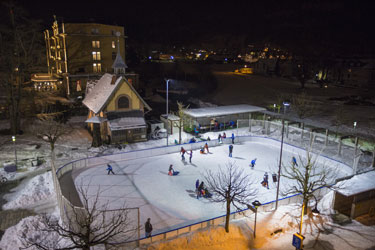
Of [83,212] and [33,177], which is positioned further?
[33,177]

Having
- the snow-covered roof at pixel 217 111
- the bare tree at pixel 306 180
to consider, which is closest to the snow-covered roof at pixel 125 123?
the snow-covered roof at pixel 217 111

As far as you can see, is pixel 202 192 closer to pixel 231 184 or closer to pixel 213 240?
pixel 231 184

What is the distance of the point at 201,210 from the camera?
63.7 feet

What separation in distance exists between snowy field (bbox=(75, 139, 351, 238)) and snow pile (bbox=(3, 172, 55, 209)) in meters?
2.25

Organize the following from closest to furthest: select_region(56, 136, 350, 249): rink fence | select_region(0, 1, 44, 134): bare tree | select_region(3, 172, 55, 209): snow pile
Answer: select_region(56, 136, 350, 249): rink fence
select_region(3, 172, 55, 209): snow pile
select_region(0, 1, 44, 134): bare tree

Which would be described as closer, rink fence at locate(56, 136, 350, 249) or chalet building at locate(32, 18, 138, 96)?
rink fence at locate(56, 136, 350, 249)

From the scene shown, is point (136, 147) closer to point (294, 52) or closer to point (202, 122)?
point (202, 122)

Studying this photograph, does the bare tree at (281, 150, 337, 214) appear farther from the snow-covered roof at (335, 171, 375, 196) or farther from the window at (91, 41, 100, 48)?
the window at (91, 41, 100, 48)

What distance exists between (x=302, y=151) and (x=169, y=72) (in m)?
66.6

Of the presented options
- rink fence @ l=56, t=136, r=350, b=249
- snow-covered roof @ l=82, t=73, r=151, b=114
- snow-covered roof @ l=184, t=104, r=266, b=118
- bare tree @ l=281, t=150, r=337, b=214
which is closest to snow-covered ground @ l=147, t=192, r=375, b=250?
rink fence @ l=56, t=136, r=350, b=249

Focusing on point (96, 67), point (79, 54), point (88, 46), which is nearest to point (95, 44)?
point (88, 46)

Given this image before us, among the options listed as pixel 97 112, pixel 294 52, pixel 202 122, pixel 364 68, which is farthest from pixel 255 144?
pixel 294 52

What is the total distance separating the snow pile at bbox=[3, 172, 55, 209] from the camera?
20531 millimetres

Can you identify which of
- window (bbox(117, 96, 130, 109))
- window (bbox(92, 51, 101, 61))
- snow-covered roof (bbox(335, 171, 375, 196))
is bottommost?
snow-covered roof (bbox(335, 171, 375, 196))
